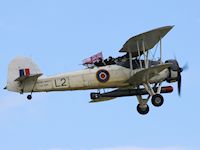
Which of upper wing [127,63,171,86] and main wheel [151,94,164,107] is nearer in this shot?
upper wing [127,63,171,86]

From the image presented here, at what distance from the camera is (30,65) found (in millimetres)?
43844

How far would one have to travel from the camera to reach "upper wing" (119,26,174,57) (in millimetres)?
43406

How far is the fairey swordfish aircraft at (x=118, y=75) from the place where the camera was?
43125 millimetres

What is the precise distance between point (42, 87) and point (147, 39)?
476cm

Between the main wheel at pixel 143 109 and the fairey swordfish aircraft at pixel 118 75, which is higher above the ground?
the fairey swordfish aircraft at pixel 118 75

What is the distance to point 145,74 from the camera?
43.6 meters

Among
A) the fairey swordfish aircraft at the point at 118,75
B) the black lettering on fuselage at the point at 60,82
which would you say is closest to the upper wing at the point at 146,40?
the fairey swordfish aircraft at the point at 118,75

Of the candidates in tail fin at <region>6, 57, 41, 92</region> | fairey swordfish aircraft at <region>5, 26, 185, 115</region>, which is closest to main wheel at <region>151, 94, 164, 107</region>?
fairey swordfish aircraft at <region>5, 26, 185, 115</region>

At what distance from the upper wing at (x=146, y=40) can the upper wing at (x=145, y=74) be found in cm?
117

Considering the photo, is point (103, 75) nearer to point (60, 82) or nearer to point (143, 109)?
point (60, 82)

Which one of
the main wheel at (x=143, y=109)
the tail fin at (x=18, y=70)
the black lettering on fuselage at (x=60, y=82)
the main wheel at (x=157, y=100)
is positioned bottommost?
the main wheel at (x=143, y=109)

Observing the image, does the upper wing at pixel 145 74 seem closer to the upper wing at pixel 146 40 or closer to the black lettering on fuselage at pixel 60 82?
the upper wing at pixel 146 40

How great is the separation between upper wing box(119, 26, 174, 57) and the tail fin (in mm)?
3782

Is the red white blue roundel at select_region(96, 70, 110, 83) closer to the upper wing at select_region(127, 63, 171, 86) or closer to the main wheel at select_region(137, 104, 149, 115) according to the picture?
the upper wing at select_region(127, 63, 171, 86)
